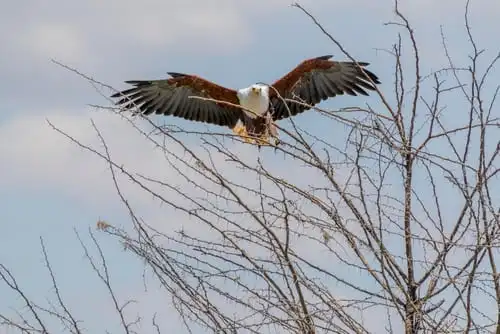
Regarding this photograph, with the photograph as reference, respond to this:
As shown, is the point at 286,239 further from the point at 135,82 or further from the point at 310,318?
the point at 135,82

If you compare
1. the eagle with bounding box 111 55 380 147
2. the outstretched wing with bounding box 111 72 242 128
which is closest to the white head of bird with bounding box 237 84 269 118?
the eagle with bounding box 111 55 380 147

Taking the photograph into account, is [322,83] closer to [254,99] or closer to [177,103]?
[254,99]

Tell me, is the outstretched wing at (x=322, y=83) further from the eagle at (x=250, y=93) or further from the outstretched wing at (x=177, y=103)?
the outstretched wing at (x=177, y=103)

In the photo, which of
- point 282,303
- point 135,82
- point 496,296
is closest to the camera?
point 496,296

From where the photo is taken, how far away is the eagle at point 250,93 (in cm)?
905

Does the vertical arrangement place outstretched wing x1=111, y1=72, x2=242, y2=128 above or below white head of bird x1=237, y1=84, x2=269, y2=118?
above

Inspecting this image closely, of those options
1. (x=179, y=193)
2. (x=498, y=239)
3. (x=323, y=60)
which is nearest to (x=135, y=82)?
(x=323, y=60)

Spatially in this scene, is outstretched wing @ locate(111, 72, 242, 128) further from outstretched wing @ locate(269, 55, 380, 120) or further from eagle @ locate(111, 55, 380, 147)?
outstretched wing @ locate(269, 55, 380, 120)

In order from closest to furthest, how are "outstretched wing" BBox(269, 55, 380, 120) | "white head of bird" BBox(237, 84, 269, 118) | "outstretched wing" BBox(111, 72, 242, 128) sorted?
"white head of bird" BBox(237, 84, 269, 118)
"outstretched wing" BBox(269, 55, 380, 120)
"outstretched wing" BBox(111, 72, 242, 128)

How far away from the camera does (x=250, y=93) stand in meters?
9.07

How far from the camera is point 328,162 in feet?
13.0

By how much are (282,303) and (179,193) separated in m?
0.68

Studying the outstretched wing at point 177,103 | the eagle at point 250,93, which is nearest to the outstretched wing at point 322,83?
the eagle at point 250,93

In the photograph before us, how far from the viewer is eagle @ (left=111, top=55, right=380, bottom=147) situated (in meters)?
9.05
